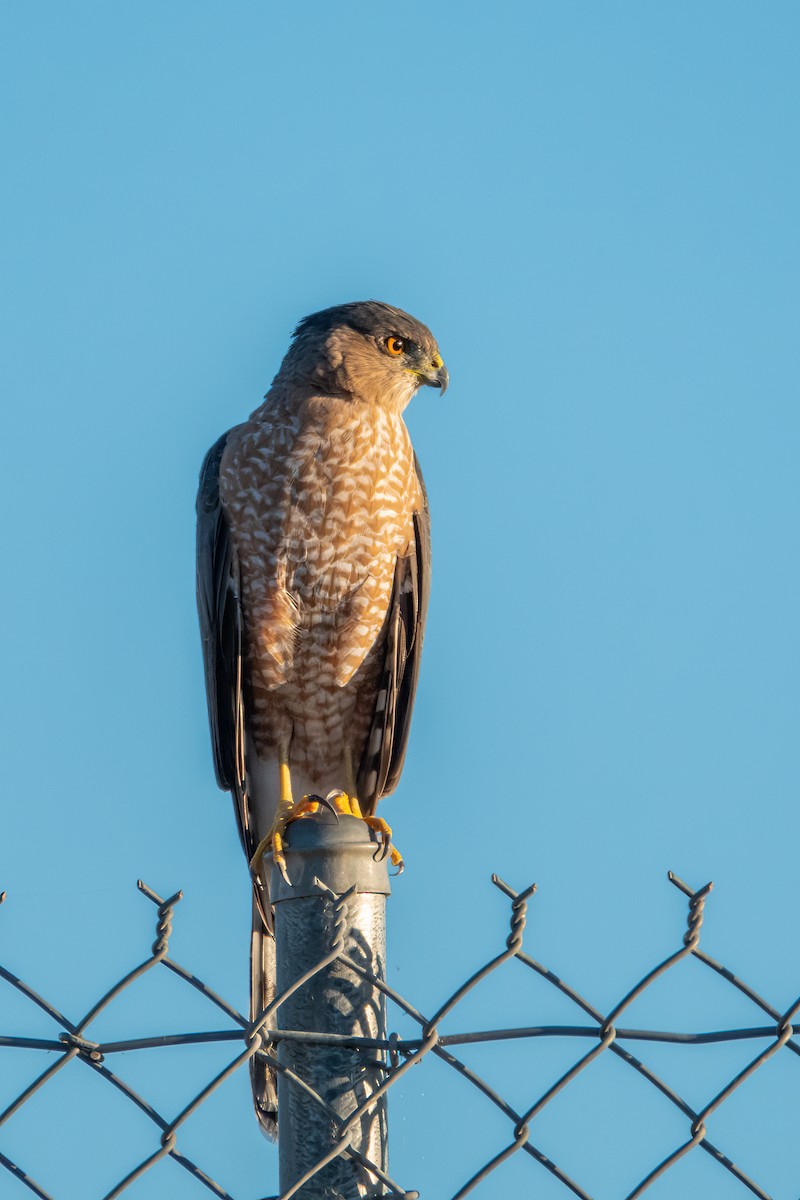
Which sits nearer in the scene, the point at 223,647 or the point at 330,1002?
the point at 330,1002

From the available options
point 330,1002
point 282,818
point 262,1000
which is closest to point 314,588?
point 282,818

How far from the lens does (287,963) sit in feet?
7.31

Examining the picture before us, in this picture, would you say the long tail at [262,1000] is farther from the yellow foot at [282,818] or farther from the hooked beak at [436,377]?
the hooked beak at [436,377]

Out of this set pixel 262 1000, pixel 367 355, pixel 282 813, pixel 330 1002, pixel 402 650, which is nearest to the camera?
pixel 330 1002

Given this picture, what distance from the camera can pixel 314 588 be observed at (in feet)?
15.9

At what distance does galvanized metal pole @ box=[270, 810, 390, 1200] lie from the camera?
216 centimetres

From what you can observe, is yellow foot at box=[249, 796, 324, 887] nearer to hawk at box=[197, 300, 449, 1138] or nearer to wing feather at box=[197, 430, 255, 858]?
hawk at box=[197, 300, 449, 1138]

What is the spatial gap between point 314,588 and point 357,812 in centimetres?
77

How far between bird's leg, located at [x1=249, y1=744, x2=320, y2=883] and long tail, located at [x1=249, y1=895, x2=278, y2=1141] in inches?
8.2

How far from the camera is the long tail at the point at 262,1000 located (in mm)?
3035

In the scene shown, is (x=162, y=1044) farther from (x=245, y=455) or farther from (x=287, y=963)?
(x=245, y=455)

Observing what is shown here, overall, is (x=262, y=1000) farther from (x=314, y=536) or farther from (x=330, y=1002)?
(x=314, y=536)

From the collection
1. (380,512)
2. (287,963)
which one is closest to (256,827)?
(380,512)

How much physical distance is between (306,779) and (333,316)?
1.73m
